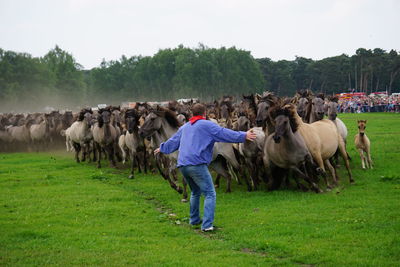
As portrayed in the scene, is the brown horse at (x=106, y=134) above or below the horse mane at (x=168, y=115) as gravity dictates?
below

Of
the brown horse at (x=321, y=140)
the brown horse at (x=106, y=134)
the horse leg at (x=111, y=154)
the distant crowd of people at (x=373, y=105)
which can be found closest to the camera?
the brown horse at (x=321, y=140)

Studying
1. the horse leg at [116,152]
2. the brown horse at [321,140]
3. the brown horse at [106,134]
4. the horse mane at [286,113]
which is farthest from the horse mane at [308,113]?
the horse leg at [116,152]

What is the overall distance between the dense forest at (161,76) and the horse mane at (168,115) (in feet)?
285

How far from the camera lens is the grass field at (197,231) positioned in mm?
7375

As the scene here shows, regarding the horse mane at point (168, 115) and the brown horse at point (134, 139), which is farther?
the brown horse at point (134, 139)

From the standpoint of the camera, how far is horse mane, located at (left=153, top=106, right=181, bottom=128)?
48.7 feet

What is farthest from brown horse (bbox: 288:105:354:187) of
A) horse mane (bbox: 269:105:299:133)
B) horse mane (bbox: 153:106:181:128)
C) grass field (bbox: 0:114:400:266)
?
horse mane (bbox: 153:106:181:128)

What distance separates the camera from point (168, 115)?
14.9m

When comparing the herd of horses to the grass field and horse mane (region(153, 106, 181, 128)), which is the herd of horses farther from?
the grass field

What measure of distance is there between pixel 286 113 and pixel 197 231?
458cm

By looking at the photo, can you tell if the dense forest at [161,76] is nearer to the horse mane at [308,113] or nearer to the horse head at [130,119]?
the horse head at [130,119]

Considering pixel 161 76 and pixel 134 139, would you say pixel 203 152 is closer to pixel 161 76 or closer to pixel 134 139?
pixel 134 139

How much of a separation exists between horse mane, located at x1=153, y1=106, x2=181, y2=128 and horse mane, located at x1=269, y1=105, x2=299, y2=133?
3590 mm

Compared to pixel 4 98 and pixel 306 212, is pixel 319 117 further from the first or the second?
pixel 4 98
